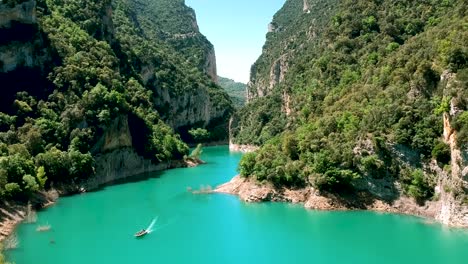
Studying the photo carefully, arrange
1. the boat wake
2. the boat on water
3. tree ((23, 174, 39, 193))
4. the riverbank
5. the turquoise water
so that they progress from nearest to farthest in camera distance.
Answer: the turquoise water < the boat on water < the boat wake < the riverbank < tree ((23, 174, 39, 193))

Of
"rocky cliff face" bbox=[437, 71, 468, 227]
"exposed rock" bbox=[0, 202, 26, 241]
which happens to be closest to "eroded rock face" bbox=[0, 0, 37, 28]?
"exposed rock" bbox=[0, 202, 26, 241]

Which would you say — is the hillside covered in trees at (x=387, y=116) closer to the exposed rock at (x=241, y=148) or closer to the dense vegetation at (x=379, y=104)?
the dense vegetation at (x=379, y=104)

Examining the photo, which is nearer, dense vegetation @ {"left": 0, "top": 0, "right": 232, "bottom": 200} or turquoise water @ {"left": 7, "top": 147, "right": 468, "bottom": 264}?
turquoise water @ {"left": 7, "top": 147, "right": 468, "bottom": 264}

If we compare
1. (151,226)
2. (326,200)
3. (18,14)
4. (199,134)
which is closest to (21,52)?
(18,14)

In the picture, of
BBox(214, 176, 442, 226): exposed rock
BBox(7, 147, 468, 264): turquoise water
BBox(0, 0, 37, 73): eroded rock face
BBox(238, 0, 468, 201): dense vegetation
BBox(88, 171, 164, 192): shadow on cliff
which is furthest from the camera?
BBox(0, 0, 37, 73): eroded rock face

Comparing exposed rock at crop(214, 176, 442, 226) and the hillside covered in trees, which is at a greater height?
the hillside covered in trees

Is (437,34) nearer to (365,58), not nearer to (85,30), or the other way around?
(365,58)

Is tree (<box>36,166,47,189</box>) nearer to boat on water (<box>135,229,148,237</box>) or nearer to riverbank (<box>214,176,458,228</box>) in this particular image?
boat on water (<box>135,229,148,237</box>)
